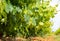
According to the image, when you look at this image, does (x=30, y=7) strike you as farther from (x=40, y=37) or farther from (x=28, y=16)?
(x=40, y=37)

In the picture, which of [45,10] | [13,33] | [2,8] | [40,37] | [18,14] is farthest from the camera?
[40,37]

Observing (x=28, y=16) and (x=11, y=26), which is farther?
(x=11, y=26)

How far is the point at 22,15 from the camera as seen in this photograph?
17.9 feet

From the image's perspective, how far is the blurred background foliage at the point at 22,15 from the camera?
5.30 metres

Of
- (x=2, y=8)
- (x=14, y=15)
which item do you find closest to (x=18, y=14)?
(x=14, y=15)

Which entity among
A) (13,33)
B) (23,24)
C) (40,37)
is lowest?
(40,37)

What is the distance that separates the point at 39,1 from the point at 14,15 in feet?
2.61

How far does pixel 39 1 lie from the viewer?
5.61m

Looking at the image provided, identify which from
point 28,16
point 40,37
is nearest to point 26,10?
point 28,16

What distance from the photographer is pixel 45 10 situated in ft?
19.3

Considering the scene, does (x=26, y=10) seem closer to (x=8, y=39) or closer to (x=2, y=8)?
(x=2, y=8)

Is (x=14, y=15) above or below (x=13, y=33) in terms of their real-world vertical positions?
above

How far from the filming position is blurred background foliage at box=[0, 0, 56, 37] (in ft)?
17.4

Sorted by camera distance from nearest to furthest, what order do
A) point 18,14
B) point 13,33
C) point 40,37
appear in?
point 18,14
point 13,33
point 40,37
